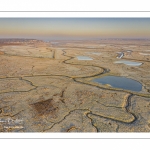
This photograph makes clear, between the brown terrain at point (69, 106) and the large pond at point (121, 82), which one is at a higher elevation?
the large pond at point (121, 82)

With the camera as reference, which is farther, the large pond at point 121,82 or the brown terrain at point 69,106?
the large pond at point 121,82

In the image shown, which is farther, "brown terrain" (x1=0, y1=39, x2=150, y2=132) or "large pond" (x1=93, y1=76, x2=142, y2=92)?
"large pond" (x1=93, y1=76, x2=142, y2=92)

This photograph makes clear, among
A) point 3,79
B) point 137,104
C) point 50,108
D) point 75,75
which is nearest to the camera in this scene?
point 50,108

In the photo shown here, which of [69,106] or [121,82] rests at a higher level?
[121,82]

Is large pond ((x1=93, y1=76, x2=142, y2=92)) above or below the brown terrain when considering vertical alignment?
above

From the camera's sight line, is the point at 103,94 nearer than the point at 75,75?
Yes

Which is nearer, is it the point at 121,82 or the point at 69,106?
the point at 69,106
